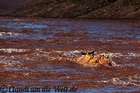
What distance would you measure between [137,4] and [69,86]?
223 ft

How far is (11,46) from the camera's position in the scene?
91.0 feet

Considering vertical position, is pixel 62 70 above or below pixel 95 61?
below

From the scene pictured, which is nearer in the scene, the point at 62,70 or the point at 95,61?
the point at 62,70

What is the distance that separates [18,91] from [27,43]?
15.8 metres

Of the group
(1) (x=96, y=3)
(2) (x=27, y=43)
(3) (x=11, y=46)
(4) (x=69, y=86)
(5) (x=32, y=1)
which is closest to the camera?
(4) (x=69, y=86)

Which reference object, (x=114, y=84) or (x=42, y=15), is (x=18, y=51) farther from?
(x=42, y=15)

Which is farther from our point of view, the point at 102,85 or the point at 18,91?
the point at 102,85

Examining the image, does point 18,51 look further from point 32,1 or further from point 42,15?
point 32,1

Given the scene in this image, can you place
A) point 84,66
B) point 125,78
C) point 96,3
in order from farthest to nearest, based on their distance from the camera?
point 96,3 → point 84,66 → point 125,78

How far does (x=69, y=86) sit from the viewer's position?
1536 cm

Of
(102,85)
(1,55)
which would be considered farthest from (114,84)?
(1,55)

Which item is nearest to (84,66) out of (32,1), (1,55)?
(1,55)

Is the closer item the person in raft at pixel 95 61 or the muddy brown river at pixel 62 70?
the muddy brown river at pixel 62 70

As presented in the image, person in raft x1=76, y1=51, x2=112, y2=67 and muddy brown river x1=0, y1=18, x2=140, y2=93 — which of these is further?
person in raft x1=76, y1=51, x2=112, y2=67
